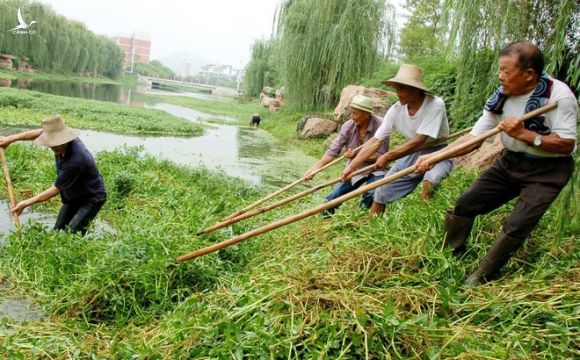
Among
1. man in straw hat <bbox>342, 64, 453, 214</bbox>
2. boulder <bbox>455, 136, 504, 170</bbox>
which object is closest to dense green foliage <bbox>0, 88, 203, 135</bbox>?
boulder <bbox>455, 136, 504, 170</bbox>

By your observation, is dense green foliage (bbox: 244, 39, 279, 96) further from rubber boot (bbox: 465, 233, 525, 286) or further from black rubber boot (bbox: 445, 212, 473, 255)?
rubber boot (bbox: 465, 233, 525, 286)

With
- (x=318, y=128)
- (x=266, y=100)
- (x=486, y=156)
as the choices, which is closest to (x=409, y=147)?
(x=486, y=156)

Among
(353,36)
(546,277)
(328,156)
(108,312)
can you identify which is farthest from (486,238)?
(353,36)

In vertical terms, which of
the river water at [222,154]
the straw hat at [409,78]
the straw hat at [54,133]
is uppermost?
the straw hat at [409,78]

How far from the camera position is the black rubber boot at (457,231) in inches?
119

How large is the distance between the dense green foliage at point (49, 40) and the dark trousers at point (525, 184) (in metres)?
39.6

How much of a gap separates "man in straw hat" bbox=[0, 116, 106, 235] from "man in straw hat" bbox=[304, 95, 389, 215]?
1.92 m

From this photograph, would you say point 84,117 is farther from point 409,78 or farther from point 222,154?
point 409,78

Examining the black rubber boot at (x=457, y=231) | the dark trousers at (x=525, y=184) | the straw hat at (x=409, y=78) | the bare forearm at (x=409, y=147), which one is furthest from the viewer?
the bare forearm at (x=409, y=147)

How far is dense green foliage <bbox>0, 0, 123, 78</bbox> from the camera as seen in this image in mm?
35562

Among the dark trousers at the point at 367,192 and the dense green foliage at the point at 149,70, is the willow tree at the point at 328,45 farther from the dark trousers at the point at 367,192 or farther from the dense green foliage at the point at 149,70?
the dense green foliage at the point at 149,70

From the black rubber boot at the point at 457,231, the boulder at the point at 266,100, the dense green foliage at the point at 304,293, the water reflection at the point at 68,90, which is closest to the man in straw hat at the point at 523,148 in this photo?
the black rubber boot at the point at 457,231

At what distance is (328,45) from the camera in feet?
49.4

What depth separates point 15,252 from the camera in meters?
3.76
